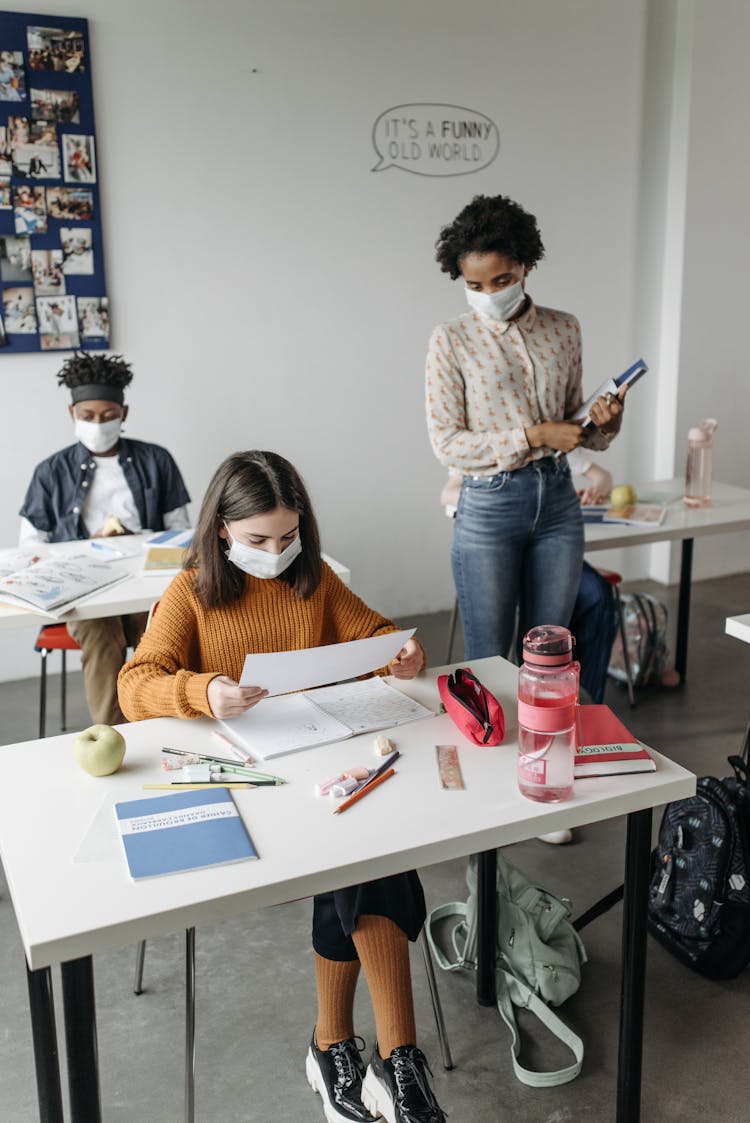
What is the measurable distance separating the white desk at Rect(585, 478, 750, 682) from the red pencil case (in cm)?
120

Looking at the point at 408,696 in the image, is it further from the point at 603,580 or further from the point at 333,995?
the point at 603,580

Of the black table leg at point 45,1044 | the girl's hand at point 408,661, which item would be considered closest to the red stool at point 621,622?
the girl's hand at point 408,661

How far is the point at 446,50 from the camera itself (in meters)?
4.06

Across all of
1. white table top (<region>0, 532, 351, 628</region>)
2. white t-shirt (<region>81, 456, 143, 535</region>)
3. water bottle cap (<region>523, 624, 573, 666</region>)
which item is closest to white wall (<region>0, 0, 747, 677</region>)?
white t-shirt (<region>81, 456, 143, 535</region>)

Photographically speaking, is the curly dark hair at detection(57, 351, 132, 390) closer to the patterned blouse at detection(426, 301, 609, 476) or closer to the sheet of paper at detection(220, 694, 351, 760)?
the patterned blouse at detection(426, 301, 609, 476)

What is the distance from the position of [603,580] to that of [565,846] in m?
0.91

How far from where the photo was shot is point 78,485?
3.19m

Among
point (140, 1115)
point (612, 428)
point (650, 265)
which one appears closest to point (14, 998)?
point (140, 1115)

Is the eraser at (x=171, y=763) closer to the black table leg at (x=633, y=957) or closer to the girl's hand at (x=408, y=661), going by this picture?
the girl's hand at (x=408, y=661)

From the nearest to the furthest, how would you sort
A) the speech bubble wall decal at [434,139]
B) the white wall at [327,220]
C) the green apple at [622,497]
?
the green apple at [622,497] → the white wall at [327,220] → the speech bubble wall decal at [434,139]

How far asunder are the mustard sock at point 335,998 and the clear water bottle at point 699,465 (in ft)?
7.21

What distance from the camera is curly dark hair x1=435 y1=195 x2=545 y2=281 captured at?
7.41ft

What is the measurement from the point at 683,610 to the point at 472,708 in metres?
2.17

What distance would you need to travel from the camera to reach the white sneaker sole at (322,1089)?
1.69 meters
